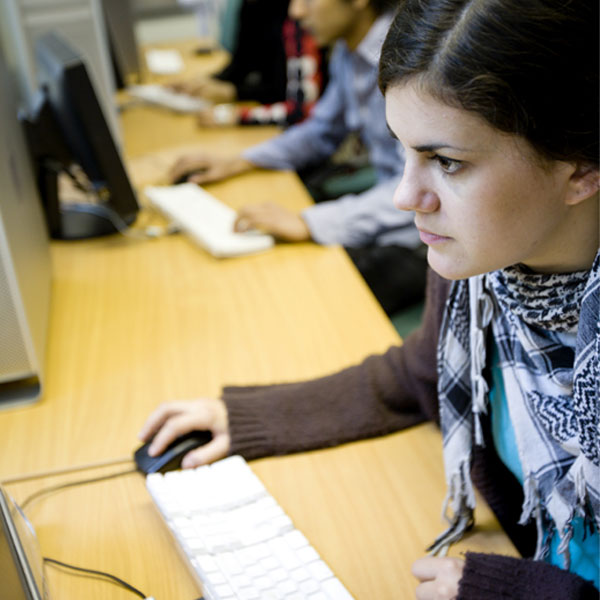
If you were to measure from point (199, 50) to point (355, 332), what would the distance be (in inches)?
108

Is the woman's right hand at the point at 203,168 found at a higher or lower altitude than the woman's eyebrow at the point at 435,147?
lower

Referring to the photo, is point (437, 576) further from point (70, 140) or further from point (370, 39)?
point (370, 39)

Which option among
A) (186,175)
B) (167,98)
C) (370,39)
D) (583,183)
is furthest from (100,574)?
(167,98)

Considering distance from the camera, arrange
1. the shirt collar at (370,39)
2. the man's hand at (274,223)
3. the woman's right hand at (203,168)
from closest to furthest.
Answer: the man's hand at (274,223)
the shirt collar at (370,39)
the woman's right hand at (203,168)

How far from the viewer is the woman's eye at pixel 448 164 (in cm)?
64

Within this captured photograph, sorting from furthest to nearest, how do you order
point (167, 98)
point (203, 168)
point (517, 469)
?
point (167, 98) → point (203, 168) → point (517, 469)

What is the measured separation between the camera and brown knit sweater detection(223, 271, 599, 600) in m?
0.89

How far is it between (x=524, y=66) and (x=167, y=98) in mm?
2206

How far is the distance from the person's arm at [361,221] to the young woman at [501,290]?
0.61m

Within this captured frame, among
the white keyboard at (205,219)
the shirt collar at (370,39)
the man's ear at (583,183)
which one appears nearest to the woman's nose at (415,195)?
the man's ear at (583,183)

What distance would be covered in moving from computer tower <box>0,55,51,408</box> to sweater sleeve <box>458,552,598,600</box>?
2.06 feet

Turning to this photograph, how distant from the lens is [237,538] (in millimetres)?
753

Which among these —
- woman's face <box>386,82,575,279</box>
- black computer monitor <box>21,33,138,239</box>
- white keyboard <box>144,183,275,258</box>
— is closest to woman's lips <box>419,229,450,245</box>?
woman's face <box>386,82,575,279</box>

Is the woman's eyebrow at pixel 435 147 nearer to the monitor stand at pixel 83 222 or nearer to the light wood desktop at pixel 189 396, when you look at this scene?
the light wood desktop at pixel 189 396
